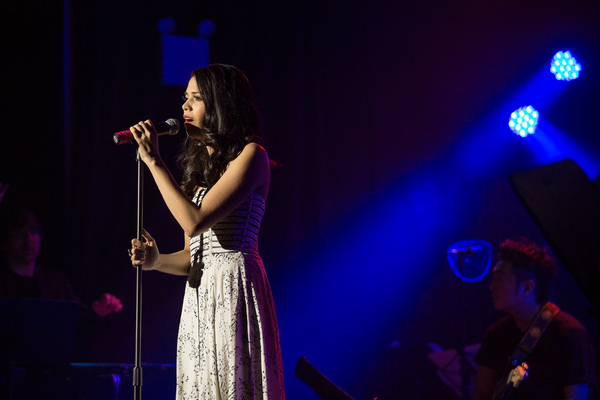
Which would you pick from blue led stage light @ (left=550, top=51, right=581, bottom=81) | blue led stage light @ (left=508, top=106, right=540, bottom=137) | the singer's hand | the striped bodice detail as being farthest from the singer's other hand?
blue led stage light @ (left=550, top=51, right=581, bottom=81)

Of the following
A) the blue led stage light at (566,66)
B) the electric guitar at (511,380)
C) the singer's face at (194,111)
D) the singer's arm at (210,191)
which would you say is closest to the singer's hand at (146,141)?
the singer's arm at (210,191)

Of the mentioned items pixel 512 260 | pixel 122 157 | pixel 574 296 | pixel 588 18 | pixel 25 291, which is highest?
pixel 588 18

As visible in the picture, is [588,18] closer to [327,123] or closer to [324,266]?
[327,123]

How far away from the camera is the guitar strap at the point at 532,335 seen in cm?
268

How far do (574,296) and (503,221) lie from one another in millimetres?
1031

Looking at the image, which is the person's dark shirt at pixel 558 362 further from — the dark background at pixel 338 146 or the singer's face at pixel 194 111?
the dark background at pixel 338 146

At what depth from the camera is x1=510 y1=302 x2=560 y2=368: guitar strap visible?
2.68 m

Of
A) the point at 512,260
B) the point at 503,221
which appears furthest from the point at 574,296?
the point at 512,260

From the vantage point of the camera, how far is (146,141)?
5.84 ft

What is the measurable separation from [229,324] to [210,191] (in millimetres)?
419

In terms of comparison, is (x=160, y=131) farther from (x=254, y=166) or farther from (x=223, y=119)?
(x=254, y=166)

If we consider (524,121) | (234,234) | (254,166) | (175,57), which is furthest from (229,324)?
(524,121)

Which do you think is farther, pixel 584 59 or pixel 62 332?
pixel 584 59

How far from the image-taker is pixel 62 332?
9.83 ft
